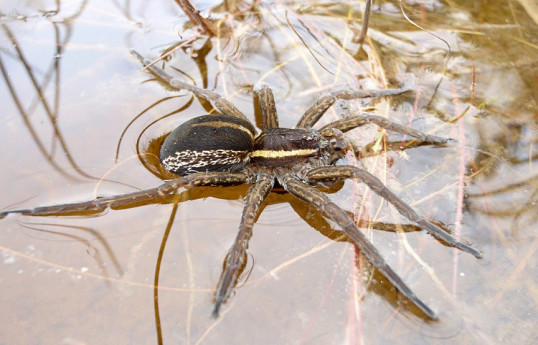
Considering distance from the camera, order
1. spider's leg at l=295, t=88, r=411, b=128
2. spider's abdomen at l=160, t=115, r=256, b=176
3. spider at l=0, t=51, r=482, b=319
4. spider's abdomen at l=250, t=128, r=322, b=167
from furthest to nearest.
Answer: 1. spider's leg at l=295, t=88, r=411, b=128
2. spider's abdomen at l=250, t=128, r=322, b=167
3. spider's abdomen at l=160, t=115, r=256, b=176
4. spider at l=0, t=51, r=482, b=319

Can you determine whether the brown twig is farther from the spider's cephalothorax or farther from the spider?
the spider's cephalothorax

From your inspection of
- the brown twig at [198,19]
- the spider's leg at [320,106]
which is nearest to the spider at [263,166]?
the spider's leg at [320,106]

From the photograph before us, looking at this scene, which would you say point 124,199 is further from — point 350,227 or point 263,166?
point 350,227

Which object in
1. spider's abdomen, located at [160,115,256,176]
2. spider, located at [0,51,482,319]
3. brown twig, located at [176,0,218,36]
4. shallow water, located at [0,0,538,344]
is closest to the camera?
shallow water, located at [0,0,538,344]

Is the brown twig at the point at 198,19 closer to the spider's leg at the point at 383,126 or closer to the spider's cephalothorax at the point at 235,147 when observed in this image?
the spider's cephalothorax at the point at 235,147

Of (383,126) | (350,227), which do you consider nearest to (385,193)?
(350,227)

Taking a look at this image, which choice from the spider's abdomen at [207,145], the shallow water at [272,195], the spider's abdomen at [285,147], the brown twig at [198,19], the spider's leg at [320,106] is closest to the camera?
the shallow water at [272,195]

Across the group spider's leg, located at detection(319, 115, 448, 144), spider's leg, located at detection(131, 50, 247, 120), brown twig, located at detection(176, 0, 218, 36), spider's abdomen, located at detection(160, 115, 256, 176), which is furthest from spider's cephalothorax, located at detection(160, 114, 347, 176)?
brown twig, located at detection(176, 0, 218, 36)
